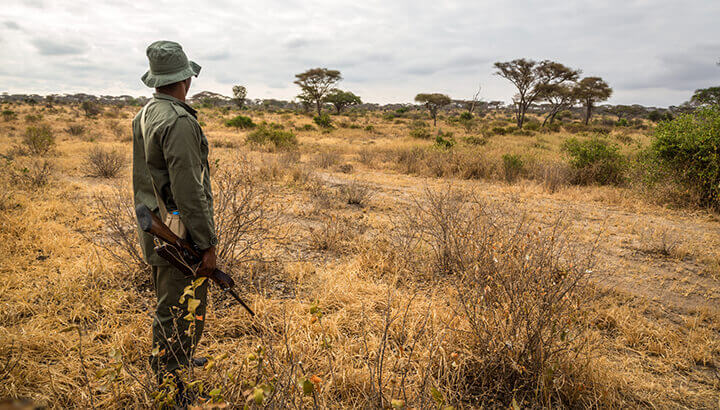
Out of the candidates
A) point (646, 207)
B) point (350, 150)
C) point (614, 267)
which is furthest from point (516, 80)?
point (614, 267)

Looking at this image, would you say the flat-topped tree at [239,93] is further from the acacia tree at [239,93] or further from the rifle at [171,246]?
the rifle at [171,246]

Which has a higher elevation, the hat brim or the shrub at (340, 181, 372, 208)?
the hat brim

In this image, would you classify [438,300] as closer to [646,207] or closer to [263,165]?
[646,207]

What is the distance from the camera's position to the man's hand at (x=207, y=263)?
1.92m

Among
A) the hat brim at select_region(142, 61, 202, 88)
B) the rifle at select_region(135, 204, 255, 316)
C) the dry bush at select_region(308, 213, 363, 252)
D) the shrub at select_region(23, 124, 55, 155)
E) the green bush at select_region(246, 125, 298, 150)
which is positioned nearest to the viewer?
the rifle at select_region(135, 204, 255, 316)

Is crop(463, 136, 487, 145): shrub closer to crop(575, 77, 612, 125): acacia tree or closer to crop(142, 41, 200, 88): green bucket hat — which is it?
crop(142, 41, 200, 88): green bucket hat

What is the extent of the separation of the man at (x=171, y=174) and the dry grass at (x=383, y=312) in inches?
12.9

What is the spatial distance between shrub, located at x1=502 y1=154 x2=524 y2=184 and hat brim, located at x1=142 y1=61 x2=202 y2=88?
8.64 m

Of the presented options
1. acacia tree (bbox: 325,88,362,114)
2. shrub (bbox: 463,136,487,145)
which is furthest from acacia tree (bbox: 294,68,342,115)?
shrub (bbox: 463,136,487,145)

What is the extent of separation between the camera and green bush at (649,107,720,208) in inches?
242

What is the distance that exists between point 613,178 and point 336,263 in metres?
8.20

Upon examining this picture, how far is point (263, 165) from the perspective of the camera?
8.88 metres

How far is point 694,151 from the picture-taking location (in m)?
6.55

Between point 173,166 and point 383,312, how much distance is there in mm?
1425
